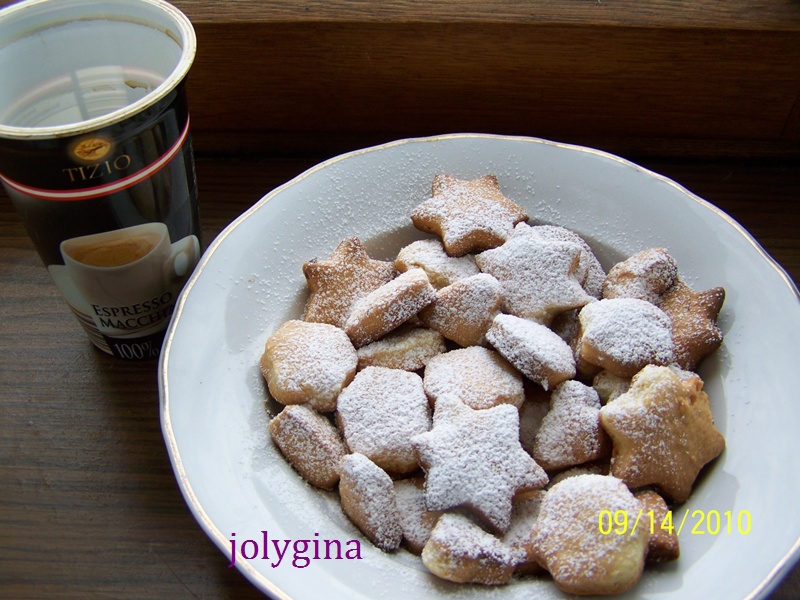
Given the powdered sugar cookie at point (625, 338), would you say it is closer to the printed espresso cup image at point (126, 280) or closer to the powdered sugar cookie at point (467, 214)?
the powdered sugar cookie at point (467, 214)

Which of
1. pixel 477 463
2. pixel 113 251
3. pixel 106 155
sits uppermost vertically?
pixel 106 155

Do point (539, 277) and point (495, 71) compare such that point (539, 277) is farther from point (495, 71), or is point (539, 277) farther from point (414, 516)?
point (495, 71)

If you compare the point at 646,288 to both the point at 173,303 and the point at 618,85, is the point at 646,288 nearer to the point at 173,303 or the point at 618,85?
the point at 618,85

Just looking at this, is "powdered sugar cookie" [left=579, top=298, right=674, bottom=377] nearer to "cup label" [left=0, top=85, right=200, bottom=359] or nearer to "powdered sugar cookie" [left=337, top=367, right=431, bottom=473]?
"powdered sugar cookie" [left=337, top=367, right=431, bottom=473]

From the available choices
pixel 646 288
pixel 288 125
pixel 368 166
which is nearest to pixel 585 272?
pixel 646 288

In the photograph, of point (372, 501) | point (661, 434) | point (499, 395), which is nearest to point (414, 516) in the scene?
point (372, 501)

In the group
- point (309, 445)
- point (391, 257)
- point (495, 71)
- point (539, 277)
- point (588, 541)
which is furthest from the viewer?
point (495, 71)
